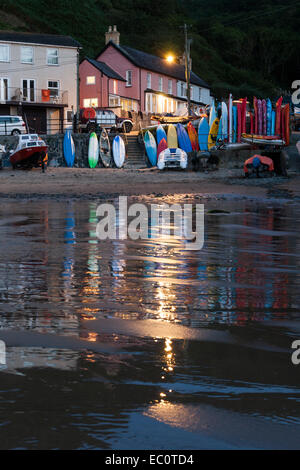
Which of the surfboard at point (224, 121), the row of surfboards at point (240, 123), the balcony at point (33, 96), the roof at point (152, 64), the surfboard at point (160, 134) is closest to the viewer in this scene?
the surfboard at point (160, 134)

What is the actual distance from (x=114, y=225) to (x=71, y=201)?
5.86 meters

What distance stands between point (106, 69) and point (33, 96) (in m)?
10.3

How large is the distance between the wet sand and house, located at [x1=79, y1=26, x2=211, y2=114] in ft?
75.4

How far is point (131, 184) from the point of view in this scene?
23938mm

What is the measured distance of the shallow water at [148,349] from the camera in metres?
2.56

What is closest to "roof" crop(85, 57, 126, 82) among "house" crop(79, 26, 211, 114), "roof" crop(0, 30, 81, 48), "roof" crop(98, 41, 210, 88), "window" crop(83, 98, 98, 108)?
"house" crop(79, 26, 211, 114)

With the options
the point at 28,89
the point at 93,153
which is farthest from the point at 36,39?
the point at 93,153

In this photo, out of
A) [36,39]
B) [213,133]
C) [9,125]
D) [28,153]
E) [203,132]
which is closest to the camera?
[28,153]

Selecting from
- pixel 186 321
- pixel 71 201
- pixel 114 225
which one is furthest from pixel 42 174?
pixel 186 321

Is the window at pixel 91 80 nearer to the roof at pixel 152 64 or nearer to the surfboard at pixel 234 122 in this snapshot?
the roof at pixel 152 64

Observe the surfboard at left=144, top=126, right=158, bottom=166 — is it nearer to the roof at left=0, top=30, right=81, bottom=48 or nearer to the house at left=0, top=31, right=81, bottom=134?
the house at left=0, top=31, right=81, bottom=134

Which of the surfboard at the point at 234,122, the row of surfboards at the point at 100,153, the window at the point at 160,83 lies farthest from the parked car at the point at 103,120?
the window at the point at 160,83

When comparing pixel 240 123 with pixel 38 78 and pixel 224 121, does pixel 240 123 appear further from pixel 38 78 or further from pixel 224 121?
pixel 38 78

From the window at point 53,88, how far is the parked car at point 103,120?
24.5 feet
